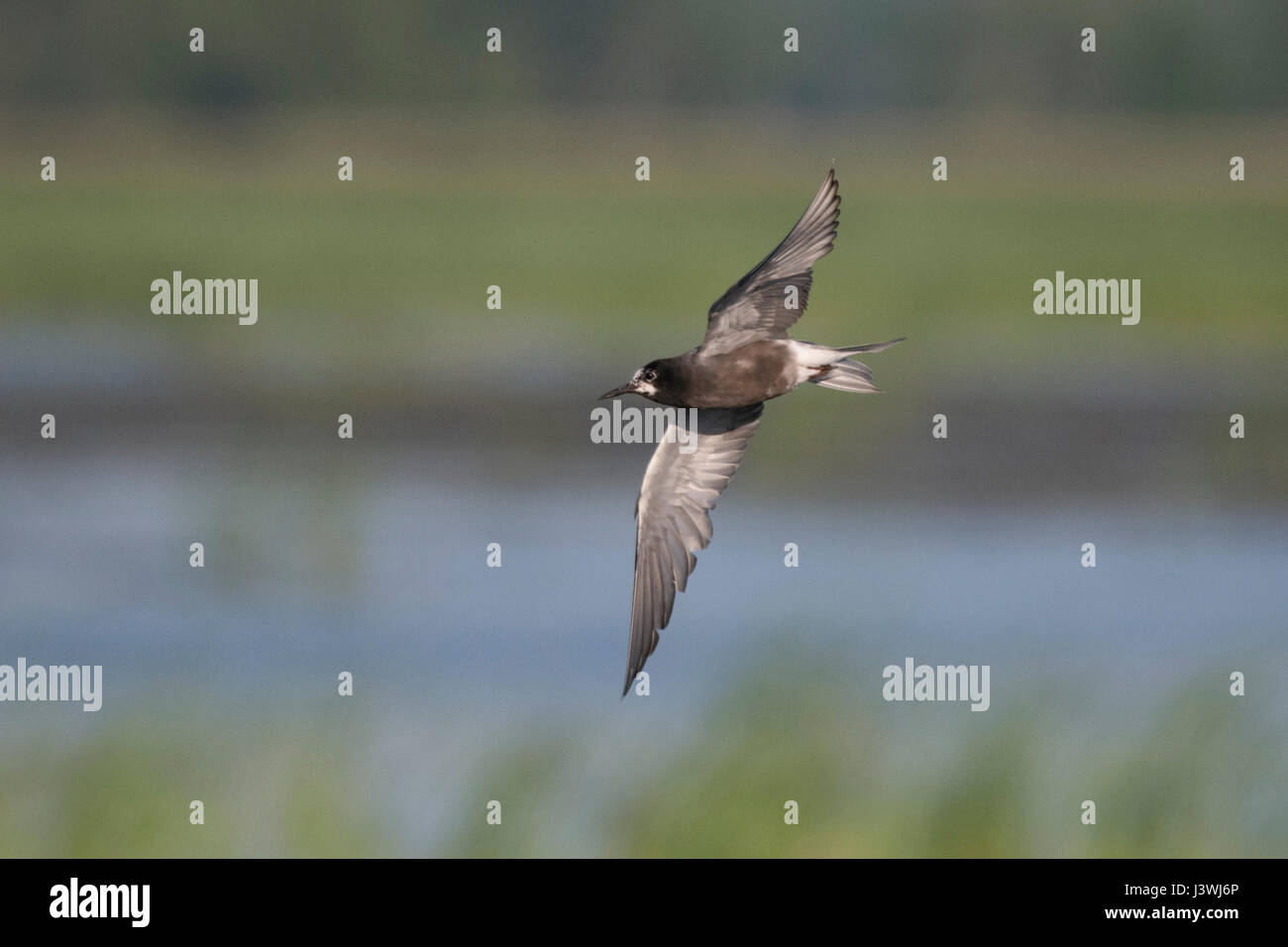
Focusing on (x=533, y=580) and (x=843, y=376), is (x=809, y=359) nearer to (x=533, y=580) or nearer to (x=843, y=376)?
(x=843, y=376)

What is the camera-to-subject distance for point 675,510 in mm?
7062

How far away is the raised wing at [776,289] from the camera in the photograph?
6.83 metres

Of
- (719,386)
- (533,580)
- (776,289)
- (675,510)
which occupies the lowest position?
(533,580)

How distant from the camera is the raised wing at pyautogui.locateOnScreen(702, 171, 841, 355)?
6828mm

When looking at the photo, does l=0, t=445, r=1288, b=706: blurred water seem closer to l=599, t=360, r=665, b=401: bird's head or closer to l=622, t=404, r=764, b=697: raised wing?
l=622, t=404, r=764, b=697: raised wing

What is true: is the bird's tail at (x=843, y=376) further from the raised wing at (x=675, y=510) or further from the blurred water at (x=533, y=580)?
the blurred water at (x=533, y=580)

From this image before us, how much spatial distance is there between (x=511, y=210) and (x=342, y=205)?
1978 mm

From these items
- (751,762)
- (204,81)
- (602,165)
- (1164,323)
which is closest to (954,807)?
(751,762)

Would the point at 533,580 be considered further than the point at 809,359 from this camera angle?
Yes

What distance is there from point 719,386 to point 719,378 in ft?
0.09

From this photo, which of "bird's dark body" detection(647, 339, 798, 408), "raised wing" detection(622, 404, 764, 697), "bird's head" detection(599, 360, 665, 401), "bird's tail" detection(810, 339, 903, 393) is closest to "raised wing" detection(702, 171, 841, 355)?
"bird's dark body" detection(647, 339, 798, 408)

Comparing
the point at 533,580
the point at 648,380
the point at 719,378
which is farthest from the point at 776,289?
the point at 533,580

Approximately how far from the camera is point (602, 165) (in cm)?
2417

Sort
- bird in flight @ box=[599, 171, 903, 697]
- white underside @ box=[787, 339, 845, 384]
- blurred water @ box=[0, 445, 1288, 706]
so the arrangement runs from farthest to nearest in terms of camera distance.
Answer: blurred water @ box=[0, 445, 1288, 706] < bird in flight @ box=[599, 171, 903, 697] < white underside @ box=[787, 339, 845, 384]
